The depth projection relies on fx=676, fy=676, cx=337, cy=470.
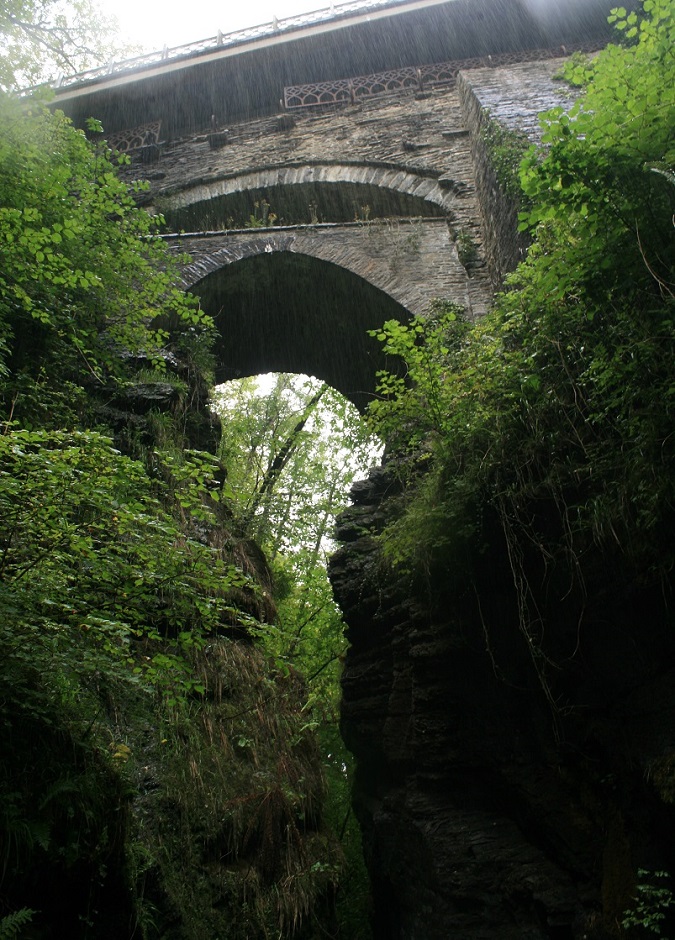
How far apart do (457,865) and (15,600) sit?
3.41 meters

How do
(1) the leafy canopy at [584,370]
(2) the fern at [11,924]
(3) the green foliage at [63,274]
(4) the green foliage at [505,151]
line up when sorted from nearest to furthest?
(2) the fern at [11,924], (1) the leafy canopy at [584,370], (3) the green foliage at [63,274], (4) the green foliage at [505,151]

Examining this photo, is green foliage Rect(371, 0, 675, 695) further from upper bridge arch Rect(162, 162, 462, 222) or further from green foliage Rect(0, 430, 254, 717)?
upper bridge arch Rect(162, 162, 462, 222)

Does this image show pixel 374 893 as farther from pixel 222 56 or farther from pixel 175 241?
pixel 222 56

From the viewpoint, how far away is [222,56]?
12.7m

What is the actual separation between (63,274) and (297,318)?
475cm

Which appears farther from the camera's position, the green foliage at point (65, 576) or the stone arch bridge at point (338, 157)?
the stone arch bridge at point (338, 157)

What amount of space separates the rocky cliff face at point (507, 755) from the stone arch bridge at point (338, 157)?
3287 millimetres

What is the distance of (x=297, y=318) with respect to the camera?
998 cm

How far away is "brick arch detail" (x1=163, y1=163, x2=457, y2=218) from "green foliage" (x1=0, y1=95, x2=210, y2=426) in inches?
163

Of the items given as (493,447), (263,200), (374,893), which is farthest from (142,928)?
(263,200)

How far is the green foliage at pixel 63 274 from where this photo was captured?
602 centimetres

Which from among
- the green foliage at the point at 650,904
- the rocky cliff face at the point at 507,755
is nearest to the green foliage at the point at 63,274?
the rocky cliff face at the point at 507,755

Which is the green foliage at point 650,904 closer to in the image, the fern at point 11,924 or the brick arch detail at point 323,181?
the fern at point 11,924

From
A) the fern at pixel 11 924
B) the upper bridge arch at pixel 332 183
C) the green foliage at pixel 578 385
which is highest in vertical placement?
the upper bridge arch at pixel 332 183
